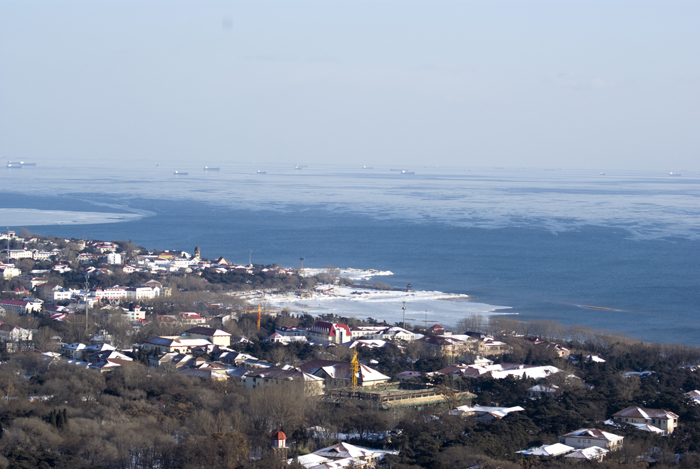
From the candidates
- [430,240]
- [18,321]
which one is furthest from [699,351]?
[430,240]

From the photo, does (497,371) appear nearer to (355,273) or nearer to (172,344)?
(172,344)

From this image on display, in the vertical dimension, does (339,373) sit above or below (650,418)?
below

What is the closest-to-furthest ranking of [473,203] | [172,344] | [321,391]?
1. [321,391]
2. [172,344]
3. [473,203]

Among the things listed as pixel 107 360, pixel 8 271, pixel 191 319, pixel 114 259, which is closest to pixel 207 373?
pixel 107 360

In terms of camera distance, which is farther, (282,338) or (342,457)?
(282,338)

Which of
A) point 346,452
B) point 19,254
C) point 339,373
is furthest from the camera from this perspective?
point 19,254

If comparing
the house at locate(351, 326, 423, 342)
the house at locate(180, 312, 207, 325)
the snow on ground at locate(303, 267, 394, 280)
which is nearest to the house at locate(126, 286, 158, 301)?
the house at locate(180, 312, 207, 325)
